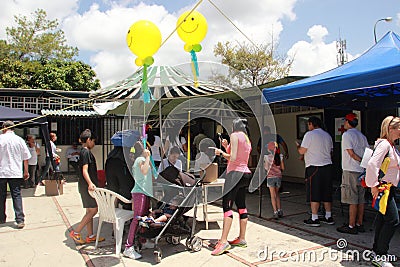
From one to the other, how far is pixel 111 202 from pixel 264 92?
3.00 m

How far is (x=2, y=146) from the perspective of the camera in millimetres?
5008

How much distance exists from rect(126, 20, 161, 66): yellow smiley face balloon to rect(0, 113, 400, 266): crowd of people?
3.64ft

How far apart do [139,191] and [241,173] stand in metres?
1.21

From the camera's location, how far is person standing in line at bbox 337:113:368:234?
4.19 metres

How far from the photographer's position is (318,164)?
182 inches

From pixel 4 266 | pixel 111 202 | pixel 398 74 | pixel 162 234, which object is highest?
pixel 398 74

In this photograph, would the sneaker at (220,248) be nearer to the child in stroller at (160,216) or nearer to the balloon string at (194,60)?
the child in stroller at (160,216)

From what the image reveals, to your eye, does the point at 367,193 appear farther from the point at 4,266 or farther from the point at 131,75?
the point at 4,266

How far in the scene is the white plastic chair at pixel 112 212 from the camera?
12.2ft

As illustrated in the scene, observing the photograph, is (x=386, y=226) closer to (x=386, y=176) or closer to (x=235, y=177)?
(x=386, y=176)

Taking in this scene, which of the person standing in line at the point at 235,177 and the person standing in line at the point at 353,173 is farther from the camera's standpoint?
the person standing in line at the point at 353,173

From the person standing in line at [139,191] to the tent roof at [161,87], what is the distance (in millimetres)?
1326

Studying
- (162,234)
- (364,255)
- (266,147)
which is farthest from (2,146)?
(364,255)

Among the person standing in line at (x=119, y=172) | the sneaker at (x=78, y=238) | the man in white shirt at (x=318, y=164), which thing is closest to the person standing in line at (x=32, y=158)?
the sneaker at (x=78, y=238)
